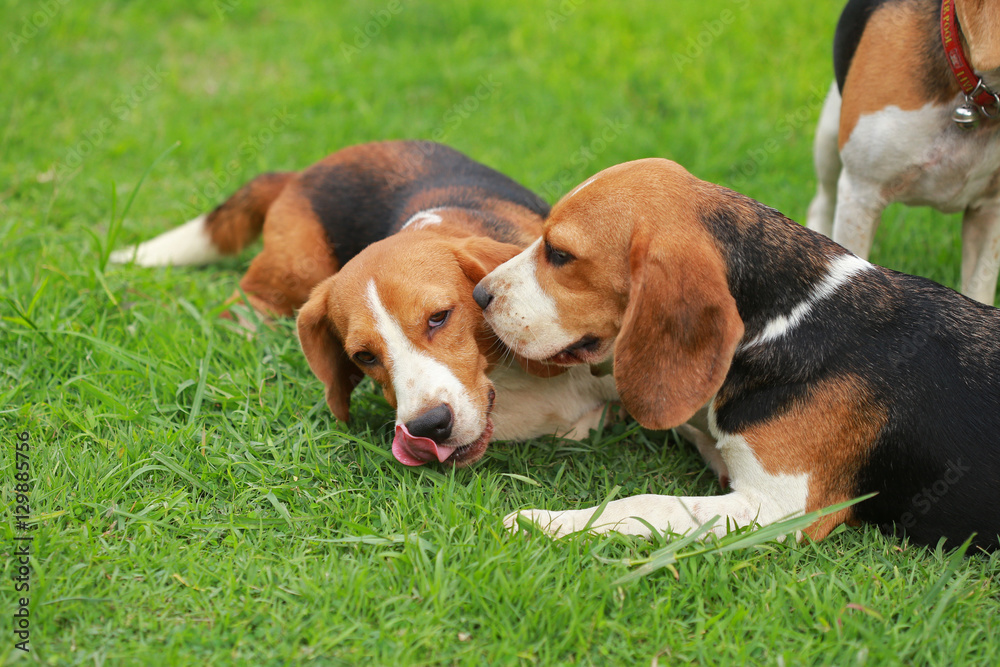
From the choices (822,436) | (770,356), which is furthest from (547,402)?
(822,436)

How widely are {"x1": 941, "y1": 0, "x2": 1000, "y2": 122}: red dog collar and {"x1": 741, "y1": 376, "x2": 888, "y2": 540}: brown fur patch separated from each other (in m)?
1.76

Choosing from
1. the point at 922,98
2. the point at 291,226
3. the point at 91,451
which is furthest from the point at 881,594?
the point at 291,226

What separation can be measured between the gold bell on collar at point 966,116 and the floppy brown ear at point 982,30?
0.26 m

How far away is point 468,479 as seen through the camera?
4262 millimetres

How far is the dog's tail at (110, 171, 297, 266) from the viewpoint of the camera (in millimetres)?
6508

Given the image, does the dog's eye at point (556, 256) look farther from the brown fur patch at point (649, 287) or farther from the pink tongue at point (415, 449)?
the pink tongue at point (415, 449)

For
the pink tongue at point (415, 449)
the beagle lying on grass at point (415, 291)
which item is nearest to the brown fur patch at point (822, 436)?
the beagle lying on grass at point (415, 291)

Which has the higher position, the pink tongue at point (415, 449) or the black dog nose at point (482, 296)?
the black dog nose at point (482, 296)

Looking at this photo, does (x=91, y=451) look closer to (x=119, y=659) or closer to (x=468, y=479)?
(x=119, y=659)

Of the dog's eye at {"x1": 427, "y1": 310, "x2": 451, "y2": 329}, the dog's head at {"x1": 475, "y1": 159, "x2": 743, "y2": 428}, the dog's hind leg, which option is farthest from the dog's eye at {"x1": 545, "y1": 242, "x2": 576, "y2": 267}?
the dog's hind leg

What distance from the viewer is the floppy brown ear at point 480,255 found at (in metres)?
4.41

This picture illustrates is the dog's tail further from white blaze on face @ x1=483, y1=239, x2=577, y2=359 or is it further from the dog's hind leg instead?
the dog's hind leg

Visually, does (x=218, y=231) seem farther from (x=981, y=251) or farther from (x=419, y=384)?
(x=981, y=251)

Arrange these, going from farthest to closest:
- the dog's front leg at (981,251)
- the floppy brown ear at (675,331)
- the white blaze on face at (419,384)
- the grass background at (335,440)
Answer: the dog's front leg at (981,251) → the white blaze on face at (419,384) → the floppy brown ear at (675,331) → the grass background at (335,440)
